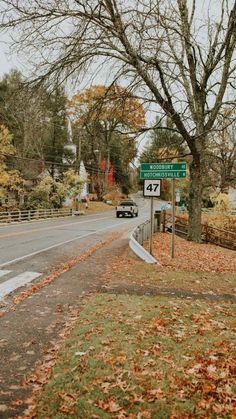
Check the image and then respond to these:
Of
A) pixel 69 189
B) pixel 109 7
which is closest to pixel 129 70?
pixel 109 7

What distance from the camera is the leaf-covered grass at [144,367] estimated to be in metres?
4.39

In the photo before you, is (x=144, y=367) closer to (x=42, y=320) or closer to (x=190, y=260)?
(x=42, y=320)

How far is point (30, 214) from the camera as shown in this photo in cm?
4019

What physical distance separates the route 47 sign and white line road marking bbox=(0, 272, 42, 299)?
4453 mm

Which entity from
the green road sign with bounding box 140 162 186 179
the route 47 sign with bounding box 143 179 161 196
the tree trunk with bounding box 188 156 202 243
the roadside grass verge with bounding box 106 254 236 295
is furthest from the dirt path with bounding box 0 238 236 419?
the tree trunk with bounding box 188 156 202 243

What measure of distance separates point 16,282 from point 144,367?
5768 millimetres

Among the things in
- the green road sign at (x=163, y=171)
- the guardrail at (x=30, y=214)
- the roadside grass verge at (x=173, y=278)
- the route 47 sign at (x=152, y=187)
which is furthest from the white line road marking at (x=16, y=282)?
the guardrail at (x=30, y=214)

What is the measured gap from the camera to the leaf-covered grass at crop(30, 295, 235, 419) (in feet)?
14.4

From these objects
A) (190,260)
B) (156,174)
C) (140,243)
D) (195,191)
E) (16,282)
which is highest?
(156,174)

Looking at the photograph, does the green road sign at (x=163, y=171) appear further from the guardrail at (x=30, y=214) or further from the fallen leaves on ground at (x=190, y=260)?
the guardrail at (x=30, y=214)

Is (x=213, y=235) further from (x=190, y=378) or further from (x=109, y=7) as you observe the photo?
(x=190, y=378)

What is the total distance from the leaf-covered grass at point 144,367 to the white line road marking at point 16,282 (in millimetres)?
2438

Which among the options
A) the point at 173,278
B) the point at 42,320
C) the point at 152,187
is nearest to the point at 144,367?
the point at 42,320

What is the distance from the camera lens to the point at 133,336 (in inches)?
256
